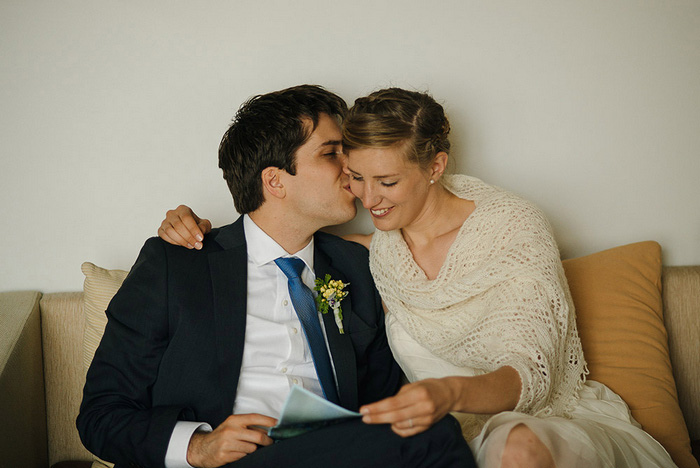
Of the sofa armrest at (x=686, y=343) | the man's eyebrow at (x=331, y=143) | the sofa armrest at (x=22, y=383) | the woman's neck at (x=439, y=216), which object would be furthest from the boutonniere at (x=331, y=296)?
the sofa armrest at (x=686, y=343)

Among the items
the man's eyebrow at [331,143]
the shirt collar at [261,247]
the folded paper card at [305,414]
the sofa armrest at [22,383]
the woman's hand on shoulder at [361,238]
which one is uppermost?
the man's eyebrow at [331,143]

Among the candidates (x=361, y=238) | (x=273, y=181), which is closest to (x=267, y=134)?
(x=273, y=181)

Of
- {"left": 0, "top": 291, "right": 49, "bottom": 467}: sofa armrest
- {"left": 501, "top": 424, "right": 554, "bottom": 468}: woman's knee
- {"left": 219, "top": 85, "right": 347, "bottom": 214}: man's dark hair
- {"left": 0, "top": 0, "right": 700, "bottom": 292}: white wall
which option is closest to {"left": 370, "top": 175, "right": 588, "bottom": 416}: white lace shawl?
{"left": 501, "top": 424, "right": 554, "bottom": 468}: woman's knee

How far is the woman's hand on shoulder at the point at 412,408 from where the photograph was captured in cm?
133

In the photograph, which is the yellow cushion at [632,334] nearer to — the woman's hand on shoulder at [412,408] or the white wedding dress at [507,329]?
the white wedding dress at [507,329]

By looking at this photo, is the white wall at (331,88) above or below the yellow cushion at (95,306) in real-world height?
above

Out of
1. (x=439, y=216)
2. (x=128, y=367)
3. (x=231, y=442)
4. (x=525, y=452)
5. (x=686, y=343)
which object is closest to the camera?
(x=525, y=452)

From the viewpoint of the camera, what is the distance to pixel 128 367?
1896 mm

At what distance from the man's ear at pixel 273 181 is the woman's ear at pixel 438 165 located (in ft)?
1.78

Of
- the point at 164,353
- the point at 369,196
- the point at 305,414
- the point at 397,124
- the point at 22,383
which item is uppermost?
the point at 397,124

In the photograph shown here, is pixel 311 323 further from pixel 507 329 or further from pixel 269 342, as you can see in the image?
pixel 507 329

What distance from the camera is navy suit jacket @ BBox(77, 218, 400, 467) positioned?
5.98ft

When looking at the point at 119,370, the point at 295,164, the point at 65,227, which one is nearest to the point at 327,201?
the point at 295,164

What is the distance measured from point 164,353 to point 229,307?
0.84 feet
